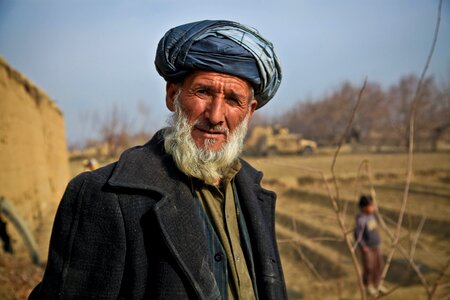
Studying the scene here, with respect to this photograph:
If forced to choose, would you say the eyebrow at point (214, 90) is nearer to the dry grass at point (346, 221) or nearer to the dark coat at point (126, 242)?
the dark coat at point (126, 242)

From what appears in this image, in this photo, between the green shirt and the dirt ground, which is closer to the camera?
the green shirt

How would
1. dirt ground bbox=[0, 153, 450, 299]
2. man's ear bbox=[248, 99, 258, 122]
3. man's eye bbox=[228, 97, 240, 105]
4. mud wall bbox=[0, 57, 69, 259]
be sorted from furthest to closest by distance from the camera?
mud wall bbox=[0, 57, 69, 259]
dirt ground bbox=[0, 153, 450, 299]
man's ear bbox=[248, 99, 258, 122]
man's eye bbox=[228, 97, 240, 105]

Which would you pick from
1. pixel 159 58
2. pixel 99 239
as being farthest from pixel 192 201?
pixel 159 58

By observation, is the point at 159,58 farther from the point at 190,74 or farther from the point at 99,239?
the point at 99,239

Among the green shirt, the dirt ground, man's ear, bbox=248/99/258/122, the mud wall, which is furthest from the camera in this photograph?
the mud wall

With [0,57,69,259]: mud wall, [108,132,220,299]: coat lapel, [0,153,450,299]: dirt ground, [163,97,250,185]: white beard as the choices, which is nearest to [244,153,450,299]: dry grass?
[0,153,450,299]: dirt ground

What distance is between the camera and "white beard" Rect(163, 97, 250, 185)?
4.72 feet

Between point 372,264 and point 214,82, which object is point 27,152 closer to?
point 372,264

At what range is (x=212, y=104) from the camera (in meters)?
1.48

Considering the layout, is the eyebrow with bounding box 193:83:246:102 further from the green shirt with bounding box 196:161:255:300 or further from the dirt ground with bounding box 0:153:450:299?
the dirt ground with bounding box 0:153:450:299

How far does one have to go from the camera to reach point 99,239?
3.89 ft

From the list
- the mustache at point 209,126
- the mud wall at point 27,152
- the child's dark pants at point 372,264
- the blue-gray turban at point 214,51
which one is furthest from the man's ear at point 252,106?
the mud wall at point 27,152

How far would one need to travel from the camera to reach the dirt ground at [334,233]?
4427mm

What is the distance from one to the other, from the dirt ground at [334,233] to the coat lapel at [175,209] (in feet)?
2.95
